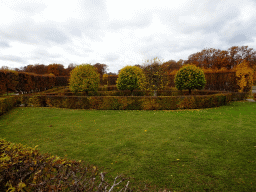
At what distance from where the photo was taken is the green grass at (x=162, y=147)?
336cm

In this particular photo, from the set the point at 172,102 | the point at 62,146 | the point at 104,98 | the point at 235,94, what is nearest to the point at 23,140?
the point at 62,146

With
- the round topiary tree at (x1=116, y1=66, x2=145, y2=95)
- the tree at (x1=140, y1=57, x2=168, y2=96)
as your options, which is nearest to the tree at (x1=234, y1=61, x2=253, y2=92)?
→ the tree at (x1=140, y1=57, x2=168, y2=96)

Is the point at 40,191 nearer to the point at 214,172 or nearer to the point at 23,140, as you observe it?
the point at 214,172

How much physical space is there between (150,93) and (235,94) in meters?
9.35

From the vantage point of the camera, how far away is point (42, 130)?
21.6 feet

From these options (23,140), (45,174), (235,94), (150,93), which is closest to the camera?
(45,174)

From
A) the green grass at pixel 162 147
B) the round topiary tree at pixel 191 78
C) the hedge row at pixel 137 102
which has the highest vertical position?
the round topiary tree at pixel 191 78

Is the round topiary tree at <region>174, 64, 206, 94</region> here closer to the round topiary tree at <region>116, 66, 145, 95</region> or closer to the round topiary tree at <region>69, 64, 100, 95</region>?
the round topiary tree at <region>116, 66, 145, 95</region>

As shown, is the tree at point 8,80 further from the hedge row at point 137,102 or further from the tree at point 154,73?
the tree at point 154,73

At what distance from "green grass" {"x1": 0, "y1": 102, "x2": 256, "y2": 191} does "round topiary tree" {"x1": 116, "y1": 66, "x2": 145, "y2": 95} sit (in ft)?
32.1

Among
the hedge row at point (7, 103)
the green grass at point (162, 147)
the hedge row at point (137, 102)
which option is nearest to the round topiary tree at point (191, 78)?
the hedge row at point (137, 102)

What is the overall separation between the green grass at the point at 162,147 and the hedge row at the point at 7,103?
254cm

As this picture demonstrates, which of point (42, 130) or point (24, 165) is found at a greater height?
point (24, 165)

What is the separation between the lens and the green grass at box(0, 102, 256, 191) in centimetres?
336
